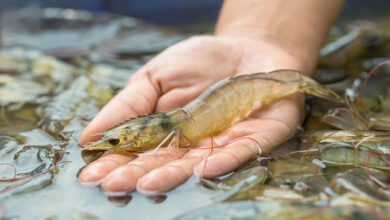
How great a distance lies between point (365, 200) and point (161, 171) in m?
0.73

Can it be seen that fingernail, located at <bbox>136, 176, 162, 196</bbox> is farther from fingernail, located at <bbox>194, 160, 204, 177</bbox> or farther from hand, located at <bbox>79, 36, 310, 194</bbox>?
fingernail, located at <bbox>194, 160, 204, 177</bbox>

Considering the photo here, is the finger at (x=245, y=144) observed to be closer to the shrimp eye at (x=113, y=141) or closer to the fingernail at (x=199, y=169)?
the fingernail at (x=199, y=169)

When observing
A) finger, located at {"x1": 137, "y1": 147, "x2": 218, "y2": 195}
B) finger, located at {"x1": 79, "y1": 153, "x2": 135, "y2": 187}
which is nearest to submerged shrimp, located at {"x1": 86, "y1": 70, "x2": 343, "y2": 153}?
finger, located at {"x1": 79, "y1": 153, "x2": 135, "y2": 187}

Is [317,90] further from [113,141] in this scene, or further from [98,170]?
[98,170]

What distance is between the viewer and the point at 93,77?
3.13 meters

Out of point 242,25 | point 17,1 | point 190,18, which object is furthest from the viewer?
point 190,18

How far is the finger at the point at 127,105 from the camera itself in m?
1.78

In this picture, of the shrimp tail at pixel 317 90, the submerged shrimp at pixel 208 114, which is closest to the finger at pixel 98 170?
the submerged shrimp at pixel 208 114

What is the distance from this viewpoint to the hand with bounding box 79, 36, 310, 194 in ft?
4.81

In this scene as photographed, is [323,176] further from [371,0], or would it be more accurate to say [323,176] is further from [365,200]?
[371,0]

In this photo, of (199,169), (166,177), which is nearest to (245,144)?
(199,169)

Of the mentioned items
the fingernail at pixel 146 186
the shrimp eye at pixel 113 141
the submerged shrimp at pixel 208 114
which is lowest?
the fingernail at pixel 146 186

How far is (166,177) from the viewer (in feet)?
4.68

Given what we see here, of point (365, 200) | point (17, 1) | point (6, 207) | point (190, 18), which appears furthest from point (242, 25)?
point (17, 1)
